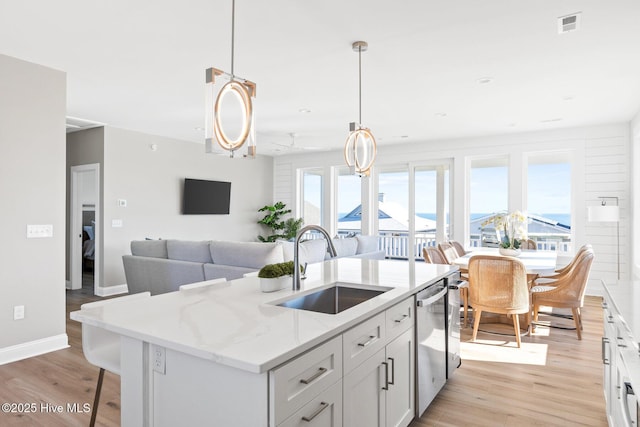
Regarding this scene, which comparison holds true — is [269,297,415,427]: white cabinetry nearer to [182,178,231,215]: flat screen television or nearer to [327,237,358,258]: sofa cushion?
[327,237,358,258]: sofa cushion

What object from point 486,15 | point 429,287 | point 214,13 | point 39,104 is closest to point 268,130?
point 39,104

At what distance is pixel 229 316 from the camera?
162 centimetres

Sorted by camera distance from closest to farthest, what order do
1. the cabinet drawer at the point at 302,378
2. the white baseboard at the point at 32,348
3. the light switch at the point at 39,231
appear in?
the cabinet drawer at the point at 302,378, the white baseboard at the point at 32,348, the light switch at the point at 39,231

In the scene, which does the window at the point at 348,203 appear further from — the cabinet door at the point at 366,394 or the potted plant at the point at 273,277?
the cabinet door at the point at 366,394

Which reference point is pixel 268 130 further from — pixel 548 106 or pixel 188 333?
pixel 188 333

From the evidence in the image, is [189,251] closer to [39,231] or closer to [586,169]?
[39,231]

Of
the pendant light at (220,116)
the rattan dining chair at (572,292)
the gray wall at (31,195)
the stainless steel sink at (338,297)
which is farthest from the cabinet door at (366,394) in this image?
the gray wall at (31,195)

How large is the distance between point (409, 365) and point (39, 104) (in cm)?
386

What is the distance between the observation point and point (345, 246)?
5.43m

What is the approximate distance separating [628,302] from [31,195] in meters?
4.42

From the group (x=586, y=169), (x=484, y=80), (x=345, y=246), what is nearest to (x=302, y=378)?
(x=484, y=80)

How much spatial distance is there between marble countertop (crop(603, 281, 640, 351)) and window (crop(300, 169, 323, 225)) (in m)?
7.02

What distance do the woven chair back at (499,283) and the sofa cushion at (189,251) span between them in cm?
291

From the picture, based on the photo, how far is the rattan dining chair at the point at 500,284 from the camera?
3.70m
